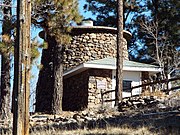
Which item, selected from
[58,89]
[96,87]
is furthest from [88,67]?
[58,89]

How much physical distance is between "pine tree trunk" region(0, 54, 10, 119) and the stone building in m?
6.11

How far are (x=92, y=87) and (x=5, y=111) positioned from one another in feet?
22.9

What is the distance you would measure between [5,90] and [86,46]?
842 centimetres

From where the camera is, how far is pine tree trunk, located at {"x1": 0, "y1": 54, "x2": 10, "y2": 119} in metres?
16.6

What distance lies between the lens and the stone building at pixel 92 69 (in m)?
22.7

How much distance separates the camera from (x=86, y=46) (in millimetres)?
24438

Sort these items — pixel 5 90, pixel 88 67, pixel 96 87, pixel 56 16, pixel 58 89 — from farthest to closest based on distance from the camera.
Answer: pixel 96 87 → pixel 88 67 → pixel 58 89 → pixel 5 90 → pixel 56 16

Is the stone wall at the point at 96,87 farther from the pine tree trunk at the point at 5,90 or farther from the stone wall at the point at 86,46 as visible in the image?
the pine tree trunk at the point at 5,90

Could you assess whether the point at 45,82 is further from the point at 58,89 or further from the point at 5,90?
the point at 5,90

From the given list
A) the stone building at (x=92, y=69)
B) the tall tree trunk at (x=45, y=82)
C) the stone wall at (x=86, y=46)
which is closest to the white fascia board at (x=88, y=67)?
the stone building at (x=92, y=69)

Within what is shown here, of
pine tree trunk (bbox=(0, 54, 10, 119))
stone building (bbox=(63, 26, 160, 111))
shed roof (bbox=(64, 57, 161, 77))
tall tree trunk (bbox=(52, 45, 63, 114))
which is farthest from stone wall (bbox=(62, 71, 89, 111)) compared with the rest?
pine tree trunk (bbox=(0, 54, 10, 119))

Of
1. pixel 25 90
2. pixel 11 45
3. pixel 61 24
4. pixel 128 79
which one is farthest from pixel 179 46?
pixel 25 90

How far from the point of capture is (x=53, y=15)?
1619 cm

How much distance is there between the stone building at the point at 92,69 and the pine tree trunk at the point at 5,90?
20.0ft
